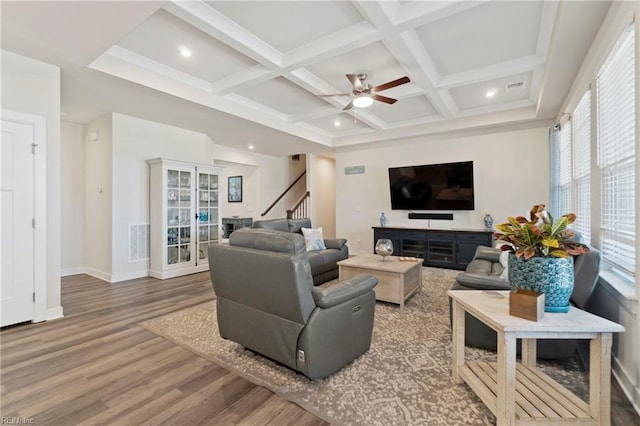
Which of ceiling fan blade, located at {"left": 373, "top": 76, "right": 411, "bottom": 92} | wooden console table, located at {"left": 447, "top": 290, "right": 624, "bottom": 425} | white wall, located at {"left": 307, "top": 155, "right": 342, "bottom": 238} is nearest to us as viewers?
wooden console table, located at {"left": 447, "top": 290, "right": 624, "bottom": 425}

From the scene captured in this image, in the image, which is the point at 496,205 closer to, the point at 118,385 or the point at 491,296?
the point at 491,296

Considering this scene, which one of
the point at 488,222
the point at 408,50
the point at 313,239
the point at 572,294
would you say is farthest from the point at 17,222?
the point at 488,222

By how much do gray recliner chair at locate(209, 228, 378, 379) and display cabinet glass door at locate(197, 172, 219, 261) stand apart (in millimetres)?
3494

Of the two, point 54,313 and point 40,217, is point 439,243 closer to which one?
point 54,313

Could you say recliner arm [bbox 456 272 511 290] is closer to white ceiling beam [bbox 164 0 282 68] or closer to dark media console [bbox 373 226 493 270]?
white ceiling beam [bbox 164 0 282 68]

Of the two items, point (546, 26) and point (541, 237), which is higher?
point (546, 26)

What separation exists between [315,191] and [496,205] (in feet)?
14.2

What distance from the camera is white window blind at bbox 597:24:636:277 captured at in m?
1.97

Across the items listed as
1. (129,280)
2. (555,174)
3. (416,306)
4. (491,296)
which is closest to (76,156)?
(129,280)

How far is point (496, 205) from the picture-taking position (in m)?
5.54

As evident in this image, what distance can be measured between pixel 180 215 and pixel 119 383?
3635 mm

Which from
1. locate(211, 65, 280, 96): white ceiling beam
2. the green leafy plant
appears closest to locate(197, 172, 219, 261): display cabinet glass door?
locate(211, 65, 280, 96): white ceiling beam

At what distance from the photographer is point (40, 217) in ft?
10.3

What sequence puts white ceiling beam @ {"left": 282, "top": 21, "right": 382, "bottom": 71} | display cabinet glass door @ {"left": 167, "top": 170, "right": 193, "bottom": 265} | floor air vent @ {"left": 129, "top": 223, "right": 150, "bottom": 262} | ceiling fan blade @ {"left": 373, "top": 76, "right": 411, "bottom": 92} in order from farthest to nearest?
display cabinet glass door @ {"left": 167, "top": 170, "right": 193, "bottom": 265} → floor air vent @ {"left": 129, "top": 223, "right": 150, "bottom": 262} → ceiling fan blade @ {"left": 373, "top": 76, "right": 411, "bottom": 92} → white ceiling beam @ {"left": 282, "top": 21, "right": 382, "bottom": 71}
